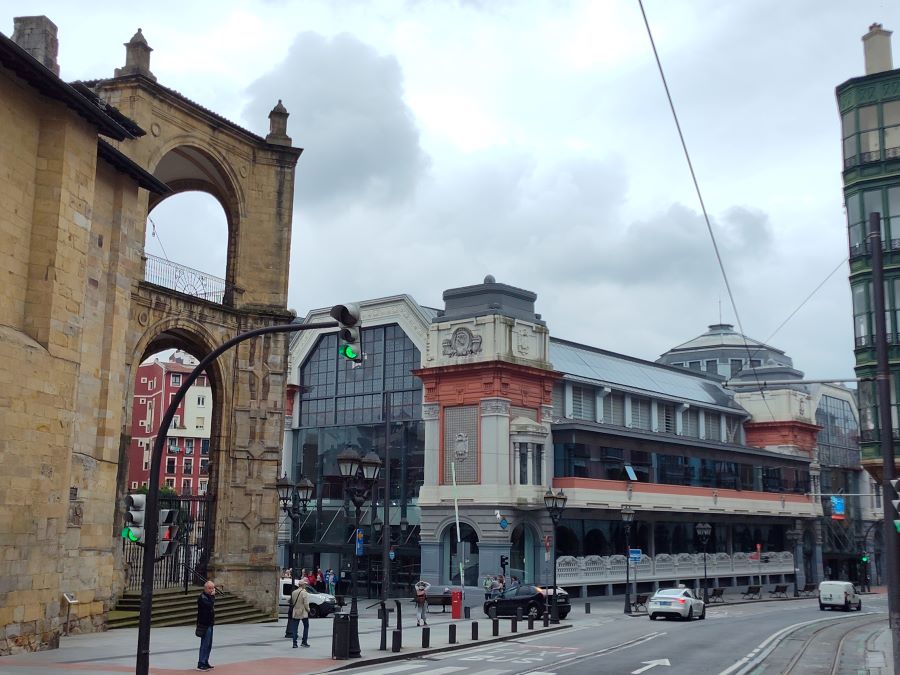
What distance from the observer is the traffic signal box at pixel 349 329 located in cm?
1458

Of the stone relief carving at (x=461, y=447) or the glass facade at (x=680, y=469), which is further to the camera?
the glass facade at (x=680, y=469)

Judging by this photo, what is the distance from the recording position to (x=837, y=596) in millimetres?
48031

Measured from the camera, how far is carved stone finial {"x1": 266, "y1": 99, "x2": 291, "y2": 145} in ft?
116

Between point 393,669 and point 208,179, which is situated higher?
point 208,179

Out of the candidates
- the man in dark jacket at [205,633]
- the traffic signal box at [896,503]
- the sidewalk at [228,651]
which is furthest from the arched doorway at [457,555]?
the traffic signal box at [896,503]

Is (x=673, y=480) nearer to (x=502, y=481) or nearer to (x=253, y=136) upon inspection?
(x=502, y=481)

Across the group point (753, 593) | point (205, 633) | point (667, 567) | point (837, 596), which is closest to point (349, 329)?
point (205, 633)

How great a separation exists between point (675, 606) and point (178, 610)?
67.2 ft

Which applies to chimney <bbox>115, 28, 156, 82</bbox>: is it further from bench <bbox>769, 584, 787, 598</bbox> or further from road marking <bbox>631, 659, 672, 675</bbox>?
bench <bbox>769, 584, 787, 598</bbox>

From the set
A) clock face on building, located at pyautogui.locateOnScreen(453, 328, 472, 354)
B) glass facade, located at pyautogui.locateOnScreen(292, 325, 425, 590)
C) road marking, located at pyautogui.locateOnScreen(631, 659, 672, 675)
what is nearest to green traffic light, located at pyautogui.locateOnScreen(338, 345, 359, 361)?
road marking, located at pyautogui.locateOnScreen(631, 659, 672, 675)

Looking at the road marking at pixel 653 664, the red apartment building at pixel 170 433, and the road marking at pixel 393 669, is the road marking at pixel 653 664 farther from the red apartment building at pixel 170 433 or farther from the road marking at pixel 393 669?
the red apartment building at pixel 170 433

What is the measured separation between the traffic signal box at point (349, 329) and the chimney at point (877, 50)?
87.1 feet

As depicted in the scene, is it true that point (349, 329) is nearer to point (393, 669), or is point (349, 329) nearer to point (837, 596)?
point (393, 669)

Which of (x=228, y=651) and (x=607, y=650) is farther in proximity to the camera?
(x=607, y=650)
